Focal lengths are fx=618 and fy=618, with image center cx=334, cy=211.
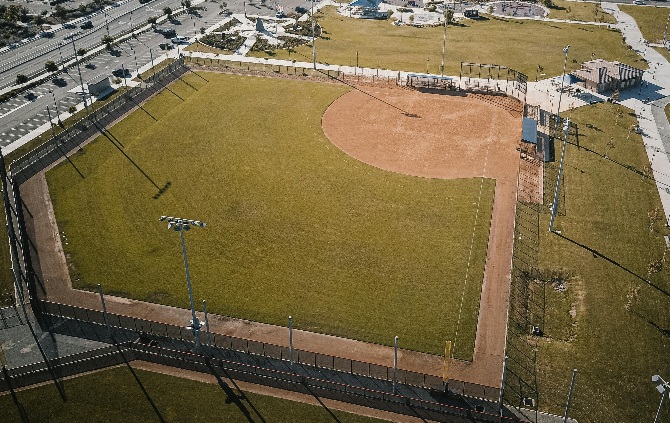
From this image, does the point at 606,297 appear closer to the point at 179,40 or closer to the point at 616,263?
the point at 616,263

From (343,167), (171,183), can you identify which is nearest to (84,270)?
(171,183)

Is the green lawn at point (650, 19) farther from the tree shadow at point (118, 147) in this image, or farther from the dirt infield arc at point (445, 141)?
the tree shadow at point (118, 147)

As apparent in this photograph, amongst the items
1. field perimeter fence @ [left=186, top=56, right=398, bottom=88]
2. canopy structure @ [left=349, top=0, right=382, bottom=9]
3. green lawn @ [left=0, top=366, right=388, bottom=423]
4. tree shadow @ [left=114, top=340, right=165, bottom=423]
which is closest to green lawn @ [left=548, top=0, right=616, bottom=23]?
canopy structure @ [left=349, top=0, right=382, bottom=9]

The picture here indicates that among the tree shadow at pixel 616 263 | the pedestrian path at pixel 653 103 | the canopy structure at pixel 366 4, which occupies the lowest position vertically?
the tree shadow at pixel 616 263

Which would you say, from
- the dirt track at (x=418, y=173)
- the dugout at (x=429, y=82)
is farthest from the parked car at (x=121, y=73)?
the dugout at (x=429, y=82)

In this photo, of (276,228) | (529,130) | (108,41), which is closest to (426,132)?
(529,130)

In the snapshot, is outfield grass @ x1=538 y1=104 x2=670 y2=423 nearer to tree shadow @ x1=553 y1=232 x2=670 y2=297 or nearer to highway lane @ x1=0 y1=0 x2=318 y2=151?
tree shadow @ x1=553 y1=232 x2=670 y2=297
